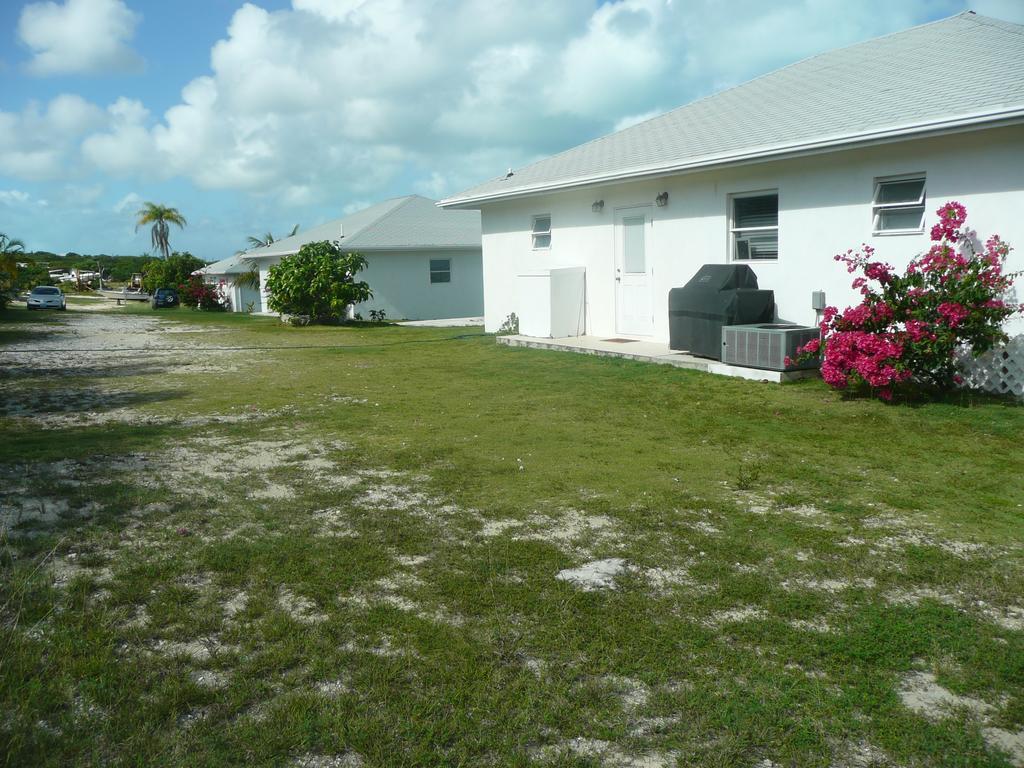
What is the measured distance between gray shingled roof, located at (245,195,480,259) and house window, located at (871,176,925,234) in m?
18.7

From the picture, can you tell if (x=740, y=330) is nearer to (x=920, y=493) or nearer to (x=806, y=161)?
(x=806, y=161)

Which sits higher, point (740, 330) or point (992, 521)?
point (740, 330)

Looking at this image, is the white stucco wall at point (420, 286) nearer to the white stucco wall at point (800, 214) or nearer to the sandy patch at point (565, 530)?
the white stucco wall at point (800, 214)

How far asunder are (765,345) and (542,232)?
7.83 meters

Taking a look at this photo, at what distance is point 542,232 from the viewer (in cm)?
1794

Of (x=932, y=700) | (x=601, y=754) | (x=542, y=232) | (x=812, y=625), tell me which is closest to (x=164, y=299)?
(x=542, y=232)

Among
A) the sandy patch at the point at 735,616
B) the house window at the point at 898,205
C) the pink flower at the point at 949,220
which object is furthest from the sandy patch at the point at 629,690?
the house window at the point at 898,205

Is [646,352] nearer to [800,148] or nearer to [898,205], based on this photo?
[800,148]

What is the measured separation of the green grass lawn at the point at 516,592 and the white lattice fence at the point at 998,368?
1.02 meters

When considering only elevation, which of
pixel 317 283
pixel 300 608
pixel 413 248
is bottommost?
pixel 300 608

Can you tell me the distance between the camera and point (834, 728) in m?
3.01

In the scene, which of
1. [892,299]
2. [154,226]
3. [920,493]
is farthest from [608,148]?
[154,226]

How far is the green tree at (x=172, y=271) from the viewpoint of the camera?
51.3m

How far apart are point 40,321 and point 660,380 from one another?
95.6ft
